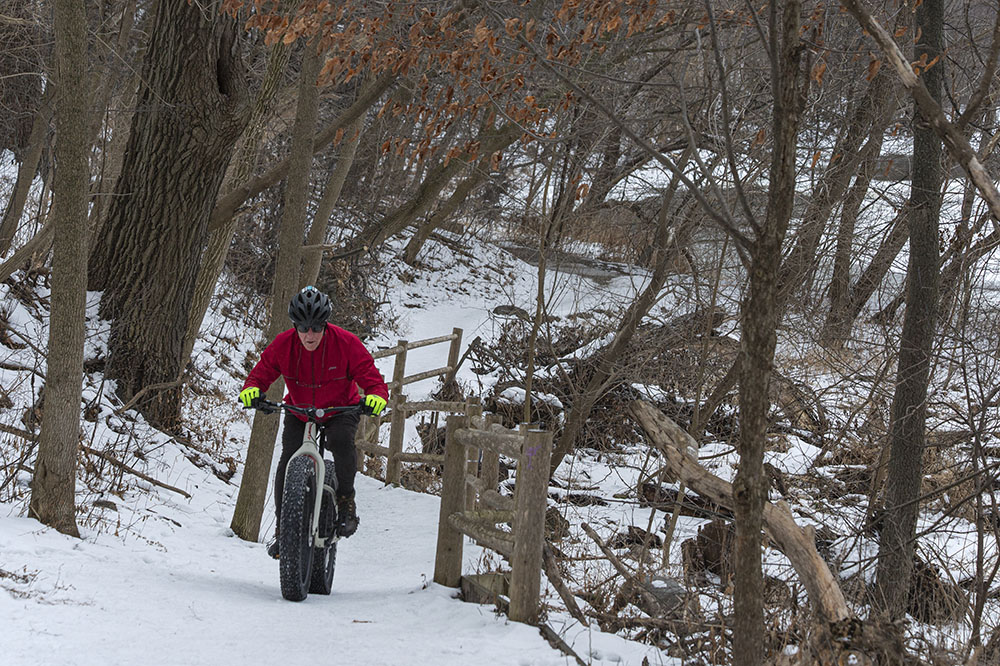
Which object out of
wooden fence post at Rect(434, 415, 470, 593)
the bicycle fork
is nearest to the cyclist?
the bicycle fork

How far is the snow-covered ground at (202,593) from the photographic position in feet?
13.5

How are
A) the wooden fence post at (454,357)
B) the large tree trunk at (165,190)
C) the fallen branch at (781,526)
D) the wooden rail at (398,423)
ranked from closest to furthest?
1. the fallen branch at (781,526)
2. the large tree trunk at (165,190)
3. the wooden rail at (398,423)
4. the wooden fence post at (454,357)

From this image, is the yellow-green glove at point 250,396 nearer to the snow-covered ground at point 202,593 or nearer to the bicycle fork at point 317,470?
the bicycle fork at point 317,470

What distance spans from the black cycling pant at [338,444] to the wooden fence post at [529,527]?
1.26 metres

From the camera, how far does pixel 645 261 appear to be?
1057 cm

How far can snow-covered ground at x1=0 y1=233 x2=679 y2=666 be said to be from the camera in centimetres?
413

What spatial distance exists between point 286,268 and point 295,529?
3033 millimetres

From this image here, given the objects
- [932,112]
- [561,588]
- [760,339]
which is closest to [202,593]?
[561,588]

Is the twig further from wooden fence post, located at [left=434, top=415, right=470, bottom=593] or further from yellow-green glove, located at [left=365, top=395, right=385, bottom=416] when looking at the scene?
yellow-green glove, located at [left=365, top=395, right=385, bottom=416]

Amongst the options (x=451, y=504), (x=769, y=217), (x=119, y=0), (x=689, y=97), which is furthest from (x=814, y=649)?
(x=119, y=0)

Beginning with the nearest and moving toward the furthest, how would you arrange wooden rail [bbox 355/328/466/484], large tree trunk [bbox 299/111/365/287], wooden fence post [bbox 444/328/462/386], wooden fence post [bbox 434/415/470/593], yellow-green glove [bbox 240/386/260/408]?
1. yellow-green glove [bbox 240/386/260/408]
2. wooden fence post [bbox 434/415/470/593]
3. large tree trunk [bbox 299/111/365/287]
4. wooden rail [bbox 355/328/466/484]
5. wooden fence post [bbox 444/328/462/386]

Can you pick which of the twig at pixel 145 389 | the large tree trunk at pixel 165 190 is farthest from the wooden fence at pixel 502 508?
the large tree trunk at pixel 165 190

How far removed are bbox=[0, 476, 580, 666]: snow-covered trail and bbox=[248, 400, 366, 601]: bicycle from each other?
0.48ft

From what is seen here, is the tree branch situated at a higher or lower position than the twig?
higher
